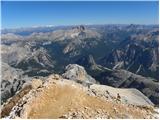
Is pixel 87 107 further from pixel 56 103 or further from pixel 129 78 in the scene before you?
pixel 129 78

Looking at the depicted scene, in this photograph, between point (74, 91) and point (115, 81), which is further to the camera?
point (115, 81)

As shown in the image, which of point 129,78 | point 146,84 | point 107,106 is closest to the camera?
point 107,106

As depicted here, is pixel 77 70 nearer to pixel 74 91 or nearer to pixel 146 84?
pixel 146 84

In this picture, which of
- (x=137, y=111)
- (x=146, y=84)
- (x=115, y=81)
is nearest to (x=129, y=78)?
(x=115, y=81)

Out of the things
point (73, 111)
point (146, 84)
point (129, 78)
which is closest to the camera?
point (73, 111)

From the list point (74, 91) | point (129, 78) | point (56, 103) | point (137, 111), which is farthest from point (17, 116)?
point (129, 78)

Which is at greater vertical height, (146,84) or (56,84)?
(56,84)

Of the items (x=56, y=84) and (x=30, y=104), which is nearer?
(x=30, y=104)

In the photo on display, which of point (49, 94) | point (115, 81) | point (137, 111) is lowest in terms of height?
point (115, 81)

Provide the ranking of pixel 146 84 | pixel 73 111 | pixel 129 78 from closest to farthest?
pixel 73 111 < pixel 146 84 < pixel 129 78
